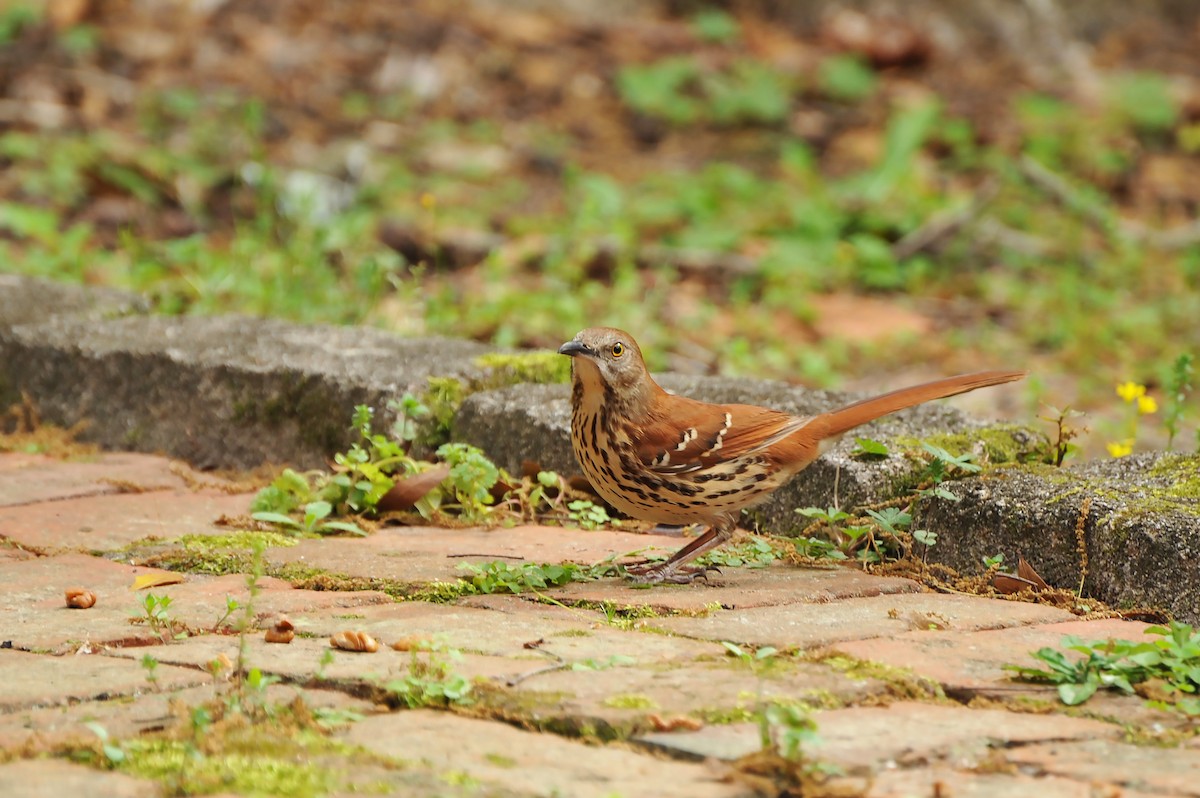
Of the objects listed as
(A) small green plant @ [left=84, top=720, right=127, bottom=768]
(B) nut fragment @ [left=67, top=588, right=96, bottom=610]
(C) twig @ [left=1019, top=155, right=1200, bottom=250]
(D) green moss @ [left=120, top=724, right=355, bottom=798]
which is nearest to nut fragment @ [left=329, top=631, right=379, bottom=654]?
(D) green moss @ [left=120, top=724, right=355, bottom=798]

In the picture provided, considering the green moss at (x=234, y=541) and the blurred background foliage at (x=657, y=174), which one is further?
the blurred background foliage at (x=657, y=174)

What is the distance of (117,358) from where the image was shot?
5301 millimetres

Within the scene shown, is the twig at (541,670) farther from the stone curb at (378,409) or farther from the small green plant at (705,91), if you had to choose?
the small green plant at (705,91)

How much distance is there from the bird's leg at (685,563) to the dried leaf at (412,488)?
796 millimetres

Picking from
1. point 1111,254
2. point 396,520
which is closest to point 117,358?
point 396,520

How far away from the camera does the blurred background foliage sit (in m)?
7.89

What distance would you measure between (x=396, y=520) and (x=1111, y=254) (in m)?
6.66

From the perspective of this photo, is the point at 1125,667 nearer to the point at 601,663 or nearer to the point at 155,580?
the point at 601,663

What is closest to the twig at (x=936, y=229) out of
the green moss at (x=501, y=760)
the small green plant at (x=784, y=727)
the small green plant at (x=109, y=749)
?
the small green plant at (x=784, y=727)

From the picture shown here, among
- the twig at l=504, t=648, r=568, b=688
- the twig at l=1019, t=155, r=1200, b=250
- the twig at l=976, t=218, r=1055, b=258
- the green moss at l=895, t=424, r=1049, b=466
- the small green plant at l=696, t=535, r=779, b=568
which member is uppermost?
the twig at l=1019, t=155, r=1200, b=250

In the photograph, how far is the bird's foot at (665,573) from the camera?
372 centimetres

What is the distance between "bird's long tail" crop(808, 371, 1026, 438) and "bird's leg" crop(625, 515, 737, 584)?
0.34 metres

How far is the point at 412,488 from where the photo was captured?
4.44 m

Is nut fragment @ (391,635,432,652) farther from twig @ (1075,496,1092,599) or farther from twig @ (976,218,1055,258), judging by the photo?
twig @ (976,218,1055,258)
